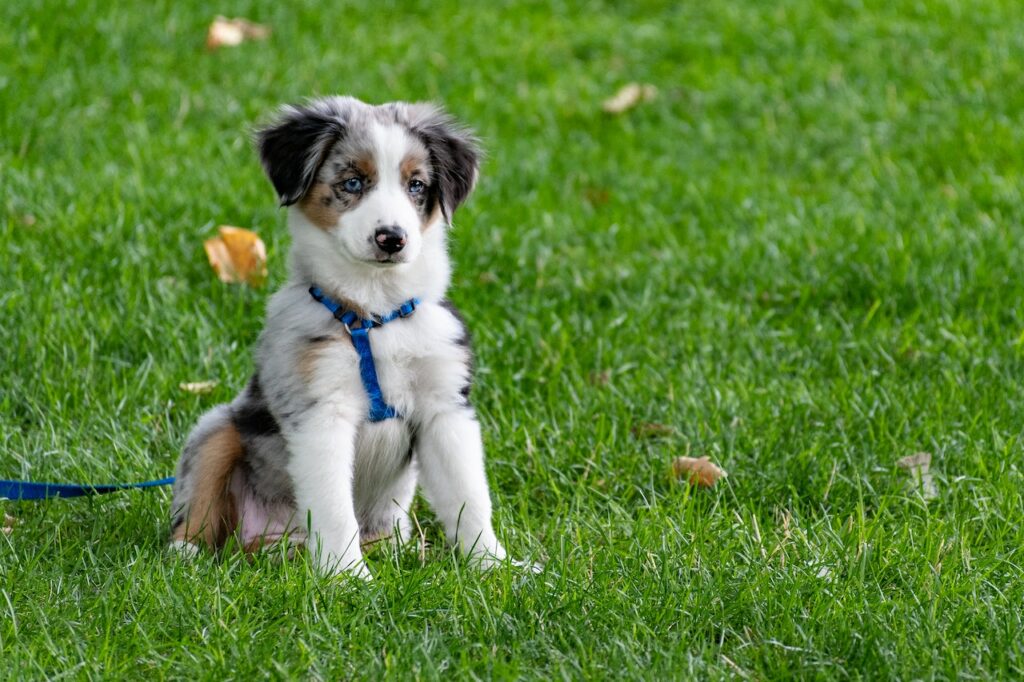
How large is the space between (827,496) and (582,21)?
19.5ft

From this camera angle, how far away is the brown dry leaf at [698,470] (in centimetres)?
438

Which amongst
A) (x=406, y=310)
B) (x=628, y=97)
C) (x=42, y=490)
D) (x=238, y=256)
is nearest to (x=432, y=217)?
(x=406, y=310)

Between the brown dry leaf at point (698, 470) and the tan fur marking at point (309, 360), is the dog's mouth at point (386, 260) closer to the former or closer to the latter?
the tan fur marking at point (309, 360)

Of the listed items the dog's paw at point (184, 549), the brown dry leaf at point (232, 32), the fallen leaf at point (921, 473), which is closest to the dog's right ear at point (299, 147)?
the dog's paw at point (184, 549)

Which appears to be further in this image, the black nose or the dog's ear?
the dog's ear

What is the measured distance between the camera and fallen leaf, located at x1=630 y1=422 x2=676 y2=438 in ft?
15.7

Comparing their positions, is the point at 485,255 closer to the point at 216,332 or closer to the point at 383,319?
the point at 216,332

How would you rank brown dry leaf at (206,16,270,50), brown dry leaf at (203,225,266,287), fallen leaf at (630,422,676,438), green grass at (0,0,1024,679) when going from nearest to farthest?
green grass at (0,0,1024,679) < fallen leaf at (630,422,676,438) < brown dry leaf at (203,225,266,287) < brown dry leaf at (206,16,270,50)

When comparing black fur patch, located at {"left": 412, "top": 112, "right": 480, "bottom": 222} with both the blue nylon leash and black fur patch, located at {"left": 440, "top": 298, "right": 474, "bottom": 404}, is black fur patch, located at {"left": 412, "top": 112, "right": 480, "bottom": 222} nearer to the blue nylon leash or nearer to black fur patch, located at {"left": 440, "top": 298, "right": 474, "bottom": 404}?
black fur patch, located at {"left": 440, "top": 298, "right": 474, "bottom": 404}

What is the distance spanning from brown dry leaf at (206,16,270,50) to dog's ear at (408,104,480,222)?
4.65 meters

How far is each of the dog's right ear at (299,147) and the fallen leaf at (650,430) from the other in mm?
1686

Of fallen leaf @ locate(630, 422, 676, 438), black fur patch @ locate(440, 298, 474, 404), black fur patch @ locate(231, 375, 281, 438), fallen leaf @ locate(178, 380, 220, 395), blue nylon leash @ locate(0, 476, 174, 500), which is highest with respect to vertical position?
black fur patch @ locate(440, 298, 474, 404)

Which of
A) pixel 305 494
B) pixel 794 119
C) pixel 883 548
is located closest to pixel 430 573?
pixel 305 494

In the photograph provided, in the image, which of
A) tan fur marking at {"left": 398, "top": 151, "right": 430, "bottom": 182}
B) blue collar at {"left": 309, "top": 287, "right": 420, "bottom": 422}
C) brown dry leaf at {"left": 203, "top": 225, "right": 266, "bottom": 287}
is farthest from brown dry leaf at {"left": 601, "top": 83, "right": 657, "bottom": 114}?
blue collar at {"left": 309, "top": 287, "right": 420, "bottom": 422}
